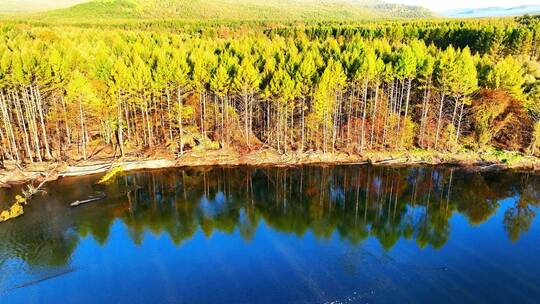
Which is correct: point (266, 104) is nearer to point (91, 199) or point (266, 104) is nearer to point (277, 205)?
point (277, 205)

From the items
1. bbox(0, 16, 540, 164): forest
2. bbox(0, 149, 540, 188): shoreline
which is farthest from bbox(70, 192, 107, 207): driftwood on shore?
bbox(0, 16, 540, 164): forest

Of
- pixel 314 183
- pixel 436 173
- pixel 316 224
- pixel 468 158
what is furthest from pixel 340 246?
pixel 468 158

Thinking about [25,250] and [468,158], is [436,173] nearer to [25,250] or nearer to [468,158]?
[468,158]

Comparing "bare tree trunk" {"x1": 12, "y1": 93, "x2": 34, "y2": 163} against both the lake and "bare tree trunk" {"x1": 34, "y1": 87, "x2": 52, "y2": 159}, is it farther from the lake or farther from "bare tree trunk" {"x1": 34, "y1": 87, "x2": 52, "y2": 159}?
the lake

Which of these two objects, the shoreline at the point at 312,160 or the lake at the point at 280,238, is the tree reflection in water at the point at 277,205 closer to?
the lake at the point at 280,238

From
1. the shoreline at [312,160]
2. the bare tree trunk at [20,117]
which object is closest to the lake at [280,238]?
the shoreline at [312,160]

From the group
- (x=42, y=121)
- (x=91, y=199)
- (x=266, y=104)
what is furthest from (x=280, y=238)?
(x=42, y=121)
